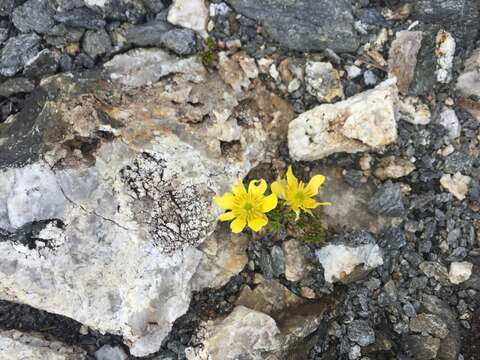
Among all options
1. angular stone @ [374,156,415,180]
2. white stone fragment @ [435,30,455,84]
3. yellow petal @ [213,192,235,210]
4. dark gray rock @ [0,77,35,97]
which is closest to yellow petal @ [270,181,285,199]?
yellow petal @ [213,192,235,210]

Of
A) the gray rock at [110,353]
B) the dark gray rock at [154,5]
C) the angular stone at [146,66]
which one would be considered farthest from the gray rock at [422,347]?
the dark gray rock at [154,5]

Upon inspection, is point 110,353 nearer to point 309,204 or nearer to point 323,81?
point 309,204

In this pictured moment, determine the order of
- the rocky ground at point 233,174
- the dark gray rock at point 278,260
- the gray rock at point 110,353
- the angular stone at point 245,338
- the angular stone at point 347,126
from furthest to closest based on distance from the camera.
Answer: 1. the dark gray rock at point 278,260
2. the gray rock at point 110,353
3. the angular stone at point 347,126
4. the angular stone at point 245,338
5. the rocky ground at point 233,174

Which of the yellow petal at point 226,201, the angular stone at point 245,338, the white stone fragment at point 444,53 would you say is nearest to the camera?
the yellow petal at point 226,201

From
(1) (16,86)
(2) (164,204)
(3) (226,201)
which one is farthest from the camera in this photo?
(1) (16,86)

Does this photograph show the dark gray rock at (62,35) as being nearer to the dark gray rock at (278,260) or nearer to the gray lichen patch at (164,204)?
the gray lichen patch at (164,204)

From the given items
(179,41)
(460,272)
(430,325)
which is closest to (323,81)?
(179,41)

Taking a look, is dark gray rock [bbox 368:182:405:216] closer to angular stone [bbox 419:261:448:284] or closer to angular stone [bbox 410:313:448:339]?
angular stone [bbox 419:261:448:284]
